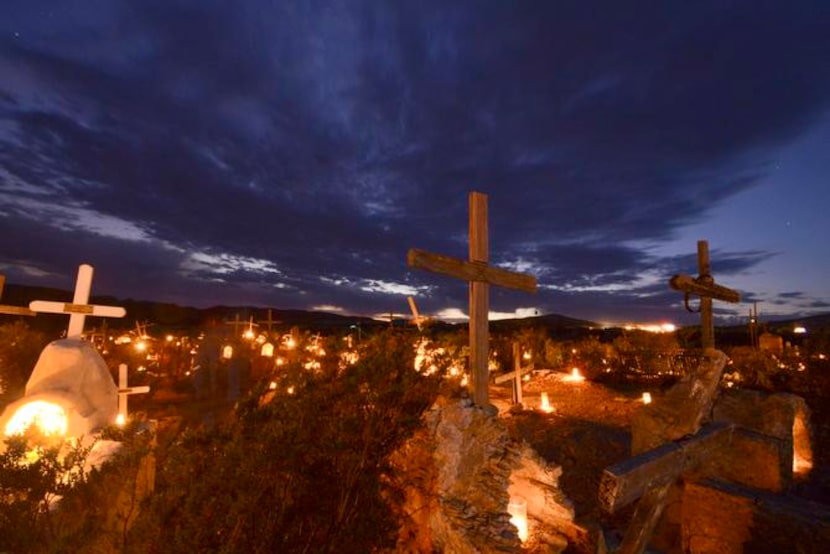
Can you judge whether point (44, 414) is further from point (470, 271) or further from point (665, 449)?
point (665, 449)

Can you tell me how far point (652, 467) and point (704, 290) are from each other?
4687 millimetres

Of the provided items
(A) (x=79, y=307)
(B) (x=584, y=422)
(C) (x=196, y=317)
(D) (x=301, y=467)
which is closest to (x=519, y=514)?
(D) (x=301, y=467)

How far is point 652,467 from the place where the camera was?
3.63m

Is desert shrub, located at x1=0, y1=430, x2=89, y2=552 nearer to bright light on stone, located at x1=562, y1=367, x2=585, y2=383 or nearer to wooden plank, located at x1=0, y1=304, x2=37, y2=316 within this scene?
wooden plank, located at x1=0, y1=304, x2=37, y2=316

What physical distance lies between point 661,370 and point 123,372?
20124 millimetres

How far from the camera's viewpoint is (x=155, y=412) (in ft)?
53.6

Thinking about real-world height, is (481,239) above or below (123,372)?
above

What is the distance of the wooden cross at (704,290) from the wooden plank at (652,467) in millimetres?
2217

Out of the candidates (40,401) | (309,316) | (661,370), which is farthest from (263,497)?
(309,316)

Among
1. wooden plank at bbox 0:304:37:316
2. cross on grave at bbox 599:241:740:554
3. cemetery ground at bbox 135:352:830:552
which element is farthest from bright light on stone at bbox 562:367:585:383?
wooden plank at bbox 0:304:37:316

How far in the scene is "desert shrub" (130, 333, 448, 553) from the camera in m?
3.85

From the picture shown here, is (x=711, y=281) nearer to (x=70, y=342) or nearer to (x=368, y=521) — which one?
(x=368, y=521)

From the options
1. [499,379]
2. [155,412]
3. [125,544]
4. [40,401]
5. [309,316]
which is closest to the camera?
[125,544]

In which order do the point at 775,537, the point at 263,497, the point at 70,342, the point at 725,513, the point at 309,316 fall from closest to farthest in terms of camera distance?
the point at 263,497 → the point at 775,537 → the point at 725,513 → the point at 70,342 → the point at 309,316
